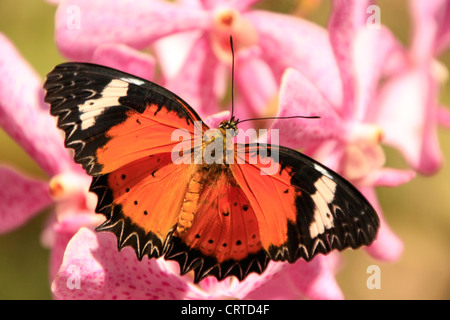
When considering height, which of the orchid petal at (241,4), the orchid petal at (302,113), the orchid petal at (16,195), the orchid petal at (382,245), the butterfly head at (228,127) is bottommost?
the orchid petal at (382,245)

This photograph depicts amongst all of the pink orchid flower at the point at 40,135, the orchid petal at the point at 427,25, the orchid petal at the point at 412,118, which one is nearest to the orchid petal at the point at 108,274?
the pink orchid flower at the point at 40,135

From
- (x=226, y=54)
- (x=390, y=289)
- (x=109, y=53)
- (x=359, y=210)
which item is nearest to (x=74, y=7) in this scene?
(x=109, y=53)

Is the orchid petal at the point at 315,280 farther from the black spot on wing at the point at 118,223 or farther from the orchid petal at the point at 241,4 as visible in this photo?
the orchid petal at the point at 241,4

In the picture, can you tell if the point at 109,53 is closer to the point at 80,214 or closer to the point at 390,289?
the point at 80,214

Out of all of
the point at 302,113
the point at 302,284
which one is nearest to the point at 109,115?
the point at 302,113

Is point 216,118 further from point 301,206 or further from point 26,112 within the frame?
point 26,112

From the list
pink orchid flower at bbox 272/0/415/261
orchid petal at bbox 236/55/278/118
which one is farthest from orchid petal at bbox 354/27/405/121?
orchid petal at bbox 236/55/278/118
